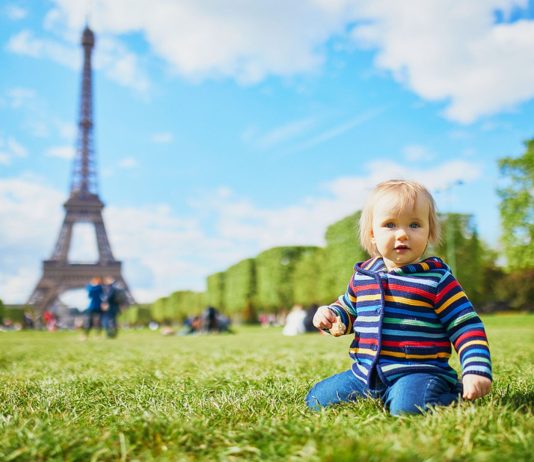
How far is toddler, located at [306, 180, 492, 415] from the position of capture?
281 cm

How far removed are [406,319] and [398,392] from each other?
40cm

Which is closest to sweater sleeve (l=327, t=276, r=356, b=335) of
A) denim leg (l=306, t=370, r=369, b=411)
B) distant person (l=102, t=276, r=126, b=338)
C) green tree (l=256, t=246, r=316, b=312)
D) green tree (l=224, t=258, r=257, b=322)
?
denim leg (l=306, t=370, r=369, b=411)

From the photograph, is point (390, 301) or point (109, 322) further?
point (109, 322)

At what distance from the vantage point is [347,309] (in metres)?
3.28

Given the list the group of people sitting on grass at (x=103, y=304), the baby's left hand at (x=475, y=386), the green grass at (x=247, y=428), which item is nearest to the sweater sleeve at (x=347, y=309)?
the green grass at (x=247, y=428)

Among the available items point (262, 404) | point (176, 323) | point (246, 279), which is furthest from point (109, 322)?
point (176, 323)

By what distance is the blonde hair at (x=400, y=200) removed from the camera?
9.73ft

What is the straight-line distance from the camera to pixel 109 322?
1870 cm

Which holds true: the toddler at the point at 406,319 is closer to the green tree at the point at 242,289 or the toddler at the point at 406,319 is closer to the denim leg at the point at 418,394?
the denim leg at the point at 418,394

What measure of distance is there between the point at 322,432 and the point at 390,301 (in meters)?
0.99

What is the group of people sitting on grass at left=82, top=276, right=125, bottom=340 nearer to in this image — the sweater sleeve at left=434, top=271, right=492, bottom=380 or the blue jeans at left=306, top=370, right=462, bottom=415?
the blue jeans at left=306, top=370, right=462, bottom=415

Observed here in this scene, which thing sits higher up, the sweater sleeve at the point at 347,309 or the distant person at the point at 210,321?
the sweater sleeve at the point at 347,309

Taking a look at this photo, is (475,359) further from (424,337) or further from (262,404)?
(262,404)

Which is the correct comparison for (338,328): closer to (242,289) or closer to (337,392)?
(337,392)
